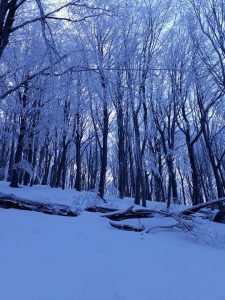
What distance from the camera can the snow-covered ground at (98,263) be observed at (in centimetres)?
324

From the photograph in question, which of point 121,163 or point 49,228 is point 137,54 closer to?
point 121,163

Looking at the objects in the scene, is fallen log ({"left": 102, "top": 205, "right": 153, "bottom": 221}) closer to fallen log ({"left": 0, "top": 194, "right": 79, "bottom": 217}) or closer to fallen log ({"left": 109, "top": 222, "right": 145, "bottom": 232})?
fallen log ({"left": 109, "top": 222, "right": 145, "bottom": 232})

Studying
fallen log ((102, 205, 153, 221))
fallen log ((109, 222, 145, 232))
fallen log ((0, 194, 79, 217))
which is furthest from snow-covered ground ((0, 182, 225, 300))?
fallen log ((102, 205, 153, 221))

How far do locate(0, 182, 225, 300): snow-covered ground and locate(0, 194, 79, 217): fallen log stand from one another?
498mm

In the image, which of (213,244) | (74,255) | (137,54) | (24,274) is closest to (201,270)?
(213,244)

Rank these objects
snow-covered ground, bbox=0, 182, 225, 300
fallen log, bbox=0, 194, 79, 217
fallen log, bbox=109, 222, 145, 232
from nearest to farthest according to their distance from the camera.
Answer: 1. snow-covered ground, bbox=0, 182, 225, 300
2. fallen log, bbox=109, 222, 145, 232
3. fallen log, bbox=0, 194, 79, 217

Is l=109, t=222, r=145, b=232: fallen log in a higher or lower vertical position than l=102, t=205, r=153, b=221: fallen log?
lower

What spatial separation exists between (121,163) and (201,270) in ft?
53.6

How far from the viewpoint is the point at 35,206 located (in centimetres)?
657

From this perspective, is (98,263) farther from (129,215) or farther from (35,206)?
(35,206)

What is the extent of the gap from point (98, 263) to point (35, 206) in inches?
117

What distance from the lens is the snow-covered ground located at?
324cm

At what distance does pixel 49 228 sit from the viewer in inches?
210

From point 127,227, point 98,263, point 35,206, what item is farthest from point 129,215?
point 98,263
